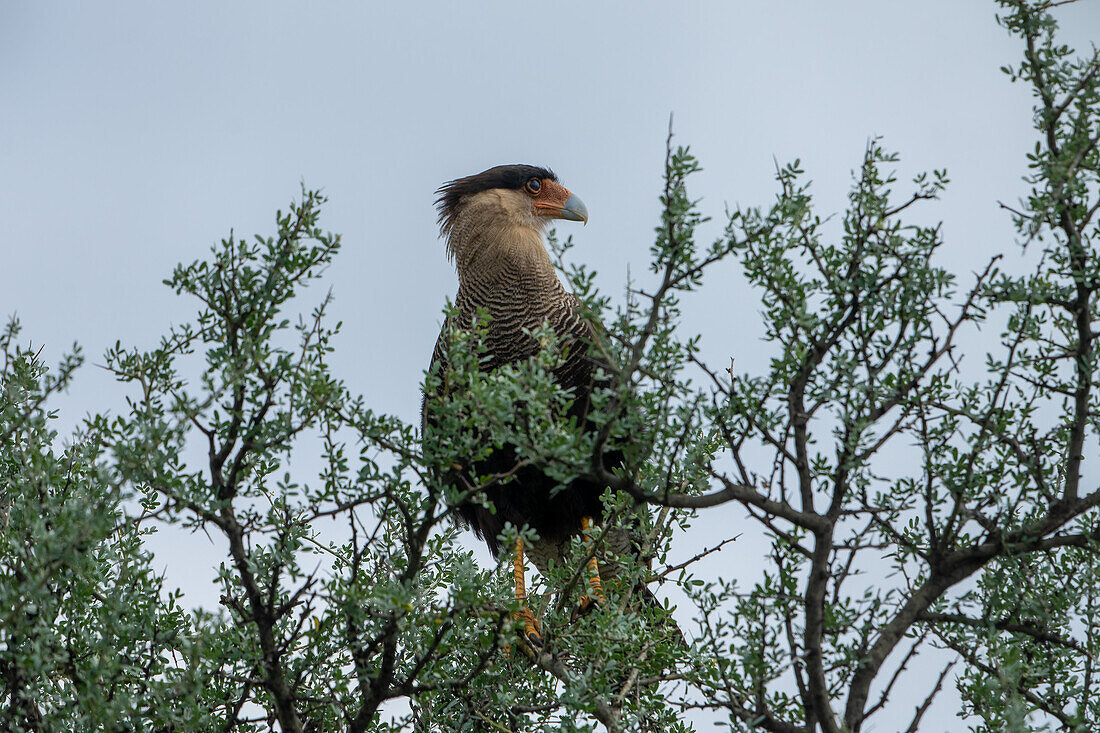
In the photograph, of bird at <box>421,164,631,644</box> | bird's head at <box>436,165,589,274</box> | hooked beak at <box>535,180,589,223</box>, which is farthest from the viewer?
hooked beak at <box>535,180,589,223</box>

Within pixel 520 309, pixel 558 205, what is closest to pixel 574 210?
pixel 558 205

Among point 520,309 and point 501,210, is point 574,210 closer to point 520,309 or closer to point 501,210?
point 501,210

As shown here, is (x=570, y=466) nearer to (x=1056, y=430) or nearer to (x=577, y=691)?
(x=577, y=691)

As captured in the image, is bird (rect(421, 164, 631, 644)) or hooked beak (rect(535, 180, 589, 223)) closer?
bird (rect(421, 164, 631, 644))

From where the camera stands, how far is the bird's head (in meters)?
6.13

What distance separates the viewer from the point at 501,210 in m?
6.25

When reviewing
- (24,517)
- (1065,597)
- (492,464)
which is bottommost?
(24,517)

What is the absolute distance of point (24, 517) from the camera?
2898 millimetres

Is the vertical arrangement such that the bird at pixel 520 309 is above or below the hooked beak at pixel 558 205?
below

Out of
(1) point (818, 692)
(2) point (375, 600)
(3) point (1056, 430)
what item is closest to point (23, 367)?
(2) point (375, 600)

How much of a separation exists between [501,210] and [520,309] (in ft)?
2.74

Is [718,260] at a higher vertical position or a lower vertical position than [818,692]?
higher

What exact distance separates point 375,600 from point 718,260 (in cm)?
119

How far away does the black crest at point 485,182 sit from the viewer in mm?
6453
